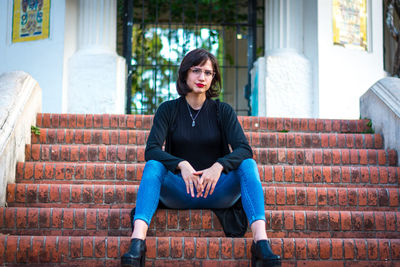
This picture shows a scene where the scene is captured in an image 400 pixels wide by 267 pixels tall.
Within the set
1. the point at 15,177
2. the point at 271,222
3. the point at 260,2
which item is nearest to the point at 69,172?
the point at 15,177

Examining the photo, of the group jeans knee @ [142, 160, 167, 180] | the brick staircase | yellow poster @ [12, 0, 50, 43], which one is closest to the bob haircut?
jeans knee @ [142, 160, 167, 180]

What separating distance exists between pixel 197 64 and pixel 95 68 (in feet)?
12.5

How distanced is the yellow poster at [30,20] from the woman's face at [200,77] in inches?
160

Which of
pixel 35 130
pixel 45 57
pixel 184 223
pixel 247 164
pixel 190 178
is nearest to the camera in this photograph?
pixel 190 178

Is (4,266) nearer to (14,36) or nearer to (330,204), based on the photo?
(330,204)

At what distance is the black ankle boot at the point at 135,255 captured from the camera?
216 centimetres

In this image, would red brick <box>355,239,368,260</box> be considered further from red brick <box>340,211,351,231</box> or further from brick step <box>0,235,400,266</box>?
red brick <box>340,211,351,231</box>

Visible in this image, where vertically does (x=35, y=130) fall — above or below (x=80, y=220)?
above

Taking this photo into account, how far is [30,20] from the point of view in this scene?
6.35 m

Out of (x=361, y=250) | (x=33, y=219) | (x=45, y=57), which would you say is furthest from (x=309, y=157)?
(x=45, y=57)

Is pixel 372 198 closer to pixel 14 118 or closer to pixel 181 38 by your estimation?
pixel 14 118

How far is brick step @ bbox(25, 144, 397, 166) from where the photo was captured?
145 inches

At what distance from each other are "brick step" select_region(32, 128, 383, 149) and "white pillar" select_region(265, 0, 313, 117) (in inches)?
91.7

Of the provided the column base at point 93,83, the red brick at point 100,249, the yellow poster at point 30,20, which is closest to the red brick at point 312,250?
the red brick at point 100,249
